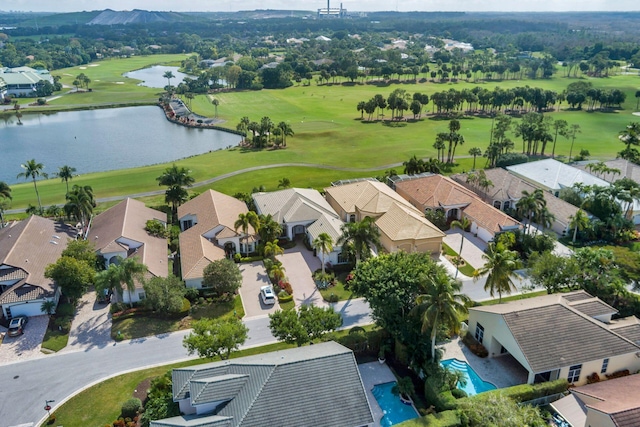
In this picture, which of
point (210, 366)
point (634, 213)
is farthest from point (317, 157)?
point (210, 366)

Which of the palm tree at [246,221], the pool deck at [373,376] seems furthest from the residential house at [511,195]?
the pool deck at [373,376]

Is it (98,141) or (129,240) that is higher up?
(129,240)

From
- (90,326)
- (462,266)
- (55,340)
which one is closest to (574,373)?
(462,266)

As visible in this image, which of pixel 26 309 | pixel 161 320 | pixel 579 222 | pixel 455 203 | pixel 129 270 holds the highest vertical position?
pixel 129 270

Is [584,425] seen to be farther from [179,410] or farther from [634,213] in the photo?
[634,213]

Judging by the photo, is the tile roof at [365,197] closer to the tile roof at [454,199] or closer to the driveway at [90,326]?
the tile roof at [454,199]

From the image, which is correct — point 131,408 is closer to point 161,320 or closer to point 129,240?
point 161,320

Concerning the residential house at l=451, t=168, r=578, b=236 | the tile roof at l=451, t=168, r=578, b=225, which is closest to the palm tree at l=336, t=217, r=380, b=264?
the residential house at l=451, t=168, r=578, b=236

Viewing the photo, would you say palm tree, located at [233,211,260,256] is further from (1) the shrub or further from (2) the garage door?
(1) the shrub
